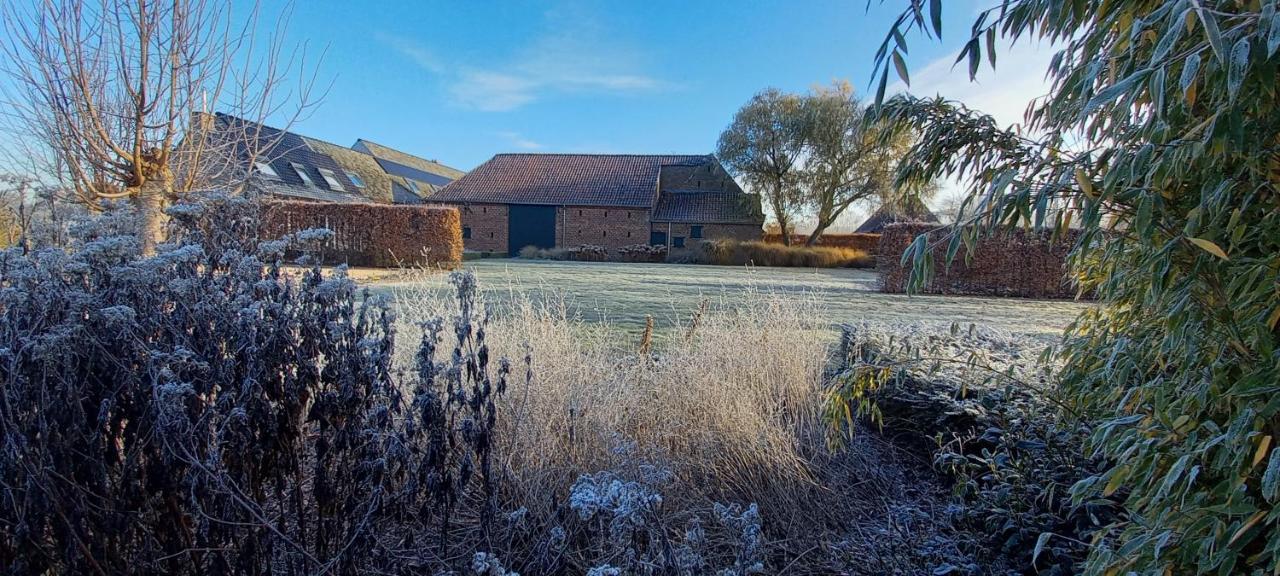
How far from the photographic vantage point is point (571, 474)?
87.6 inches

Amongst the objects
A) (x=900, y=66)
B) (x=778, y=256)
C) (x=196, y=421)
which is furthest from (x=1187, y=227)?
(x=778, y=256)

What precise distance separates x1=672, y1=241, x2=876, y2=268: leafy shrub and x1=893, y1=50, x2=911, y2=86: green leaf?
2128cm

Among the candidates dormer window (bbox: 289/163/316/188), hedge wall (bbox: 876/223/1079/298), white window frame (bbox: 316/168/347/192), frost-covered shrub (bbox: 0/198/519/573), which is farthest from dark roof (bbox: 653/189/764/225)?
frost-covered shrub (bbox: 0/198/519/573)

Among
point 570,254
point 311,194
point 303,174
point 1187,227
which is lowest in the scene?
point 570,254

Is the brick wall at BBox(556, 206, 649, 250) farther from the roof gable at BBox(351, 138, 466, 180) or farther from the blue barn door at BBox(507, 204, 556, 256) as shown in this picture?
the roof gable at BBox(351, 138, 466, 180)

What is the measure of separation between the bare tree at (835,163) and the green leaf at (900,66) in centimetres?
2541

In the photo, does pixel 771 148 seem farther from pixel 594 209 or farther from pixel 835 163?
pixel 594 209

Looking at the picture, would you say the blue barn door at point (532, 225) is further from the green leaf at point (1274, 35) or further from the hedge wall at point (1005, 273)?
the green leaf at point (1274, 35)

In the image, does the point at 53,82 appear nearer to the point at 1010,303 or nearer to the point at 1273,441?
the point at 1273,441

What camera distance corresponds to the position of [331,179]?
25.2 meters

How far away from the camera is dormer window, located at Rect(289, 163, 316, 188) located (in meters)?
23.3

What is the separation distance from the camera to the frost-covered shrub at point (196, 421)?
141cm

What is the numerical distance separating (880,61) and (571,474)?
1.76 m

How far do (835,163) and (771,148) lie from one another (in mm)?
2875
